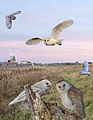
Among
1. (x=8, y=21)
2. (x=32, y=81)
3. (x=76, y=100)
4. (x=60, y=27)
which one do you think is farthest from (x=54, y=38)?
(x=32, y=81)

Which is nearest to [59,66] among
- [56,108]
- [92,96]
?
[92,96]

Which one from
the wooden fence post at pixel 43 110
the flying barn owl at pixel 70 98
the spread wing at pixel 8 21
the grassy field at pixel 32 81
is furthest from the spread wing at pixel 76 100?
the grassy field at pixel 32 81

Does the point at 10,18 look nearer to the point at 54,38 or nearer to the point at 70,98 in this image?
the point at 54,38

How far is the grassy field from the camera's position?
29.7ft

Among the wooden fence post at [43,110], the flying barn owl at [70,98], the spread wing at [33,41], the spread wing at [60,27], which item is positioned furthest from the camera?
the flying barn owl at [70,98]

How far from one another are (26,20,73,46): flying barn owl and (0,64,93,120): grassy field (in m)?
2.14

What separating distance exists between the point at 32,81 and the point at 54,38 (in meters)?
4.21

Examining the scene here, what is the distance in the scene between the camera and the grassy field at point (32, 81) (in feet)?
29.7

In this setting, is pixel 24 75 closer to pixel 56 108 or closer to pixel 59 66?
pixel 59 66

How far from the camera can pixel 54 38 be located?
625 cm

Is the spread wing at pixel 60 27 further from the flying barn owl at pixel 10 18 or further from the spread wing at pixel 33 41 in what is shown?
the flying barn owl at pixel 10 18

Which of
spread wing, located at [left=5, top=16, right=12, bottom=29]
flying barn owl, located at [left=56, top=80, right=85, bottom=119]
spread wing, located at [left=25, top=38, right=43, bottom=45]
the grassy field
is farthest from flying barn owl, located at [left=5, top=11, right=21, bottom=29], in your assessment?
the grassy field

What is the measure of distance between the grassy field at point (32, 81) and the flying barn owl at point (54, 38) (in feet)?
7.01

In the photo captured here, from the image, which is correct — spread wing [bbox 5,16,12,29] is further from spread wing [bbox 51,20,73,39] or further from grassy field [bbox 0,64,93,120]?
grassy field [bbox 0,64,93,120]
